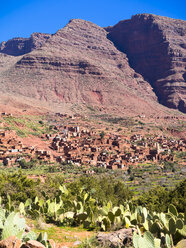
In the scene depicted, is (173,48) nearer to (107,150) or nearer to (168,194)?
(107,150)

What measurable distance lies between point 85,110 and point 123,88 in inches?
951

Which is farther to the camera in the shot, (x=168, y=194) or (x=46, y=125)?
(x=46, y=125)

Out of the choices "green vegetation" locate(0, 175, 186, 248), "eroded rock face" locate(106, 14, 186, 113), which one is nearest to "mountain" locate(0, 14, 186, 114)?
"eroded rock face" locate(106, 14, 186, 113)

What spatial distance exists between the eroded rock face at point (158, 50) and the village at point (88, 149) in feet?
227

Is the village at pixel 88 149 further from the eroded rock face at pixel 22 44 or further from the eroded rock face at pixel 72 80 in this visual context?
the eroded rock face at pixel 22 44

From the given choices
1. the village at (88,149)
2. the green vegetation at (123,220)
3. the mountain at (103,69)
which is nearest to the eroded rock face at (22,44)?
the mountain at (103,69)

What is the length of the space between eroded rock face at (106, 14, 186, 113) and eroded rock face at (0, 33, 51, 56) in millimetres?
56922

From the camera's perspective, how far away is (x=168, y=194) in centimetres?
1769

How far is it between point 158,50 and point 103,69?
140 ft

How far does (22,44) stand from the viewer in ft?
631

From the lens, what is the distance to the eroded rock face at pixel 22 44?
614 feet

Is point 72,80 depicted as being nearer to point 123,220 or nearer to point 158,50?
point 158,50

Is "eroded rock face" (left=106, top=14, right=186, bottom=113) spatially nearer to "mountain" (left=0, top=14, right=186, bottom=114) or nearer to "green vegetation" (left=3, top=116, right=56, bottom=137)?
"mountain" (left=0, top=14, right=186, bottom=114)

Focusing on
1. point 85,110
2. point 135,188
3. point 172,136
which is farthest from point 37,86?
point 135,188
